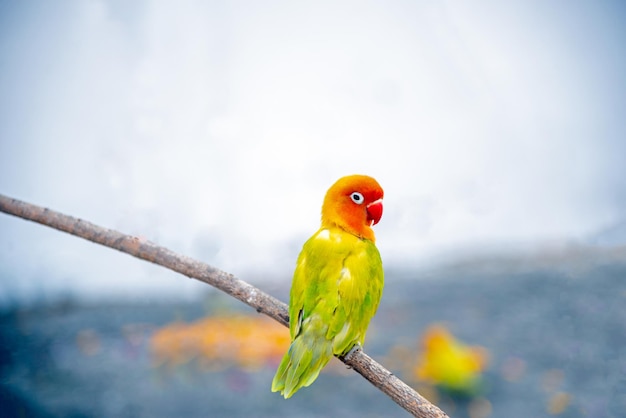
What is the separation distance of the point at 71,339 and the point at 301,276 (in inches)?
74.8

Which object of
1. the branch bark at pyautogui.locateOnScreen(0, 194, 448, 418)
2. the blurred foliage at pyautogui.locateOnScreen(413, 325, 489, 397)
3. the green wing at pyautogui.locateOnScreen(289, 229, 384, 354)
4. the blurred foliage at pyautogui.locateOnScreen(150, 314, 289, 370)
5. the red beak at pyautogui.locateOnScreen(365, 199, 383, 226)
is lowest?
the branch bark at pyautogui.locateOnScreen(0, 194, 448, 418)

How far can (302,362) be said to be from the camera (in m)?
0.84

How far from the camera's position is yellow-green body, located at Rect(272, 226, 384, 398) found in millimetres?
846

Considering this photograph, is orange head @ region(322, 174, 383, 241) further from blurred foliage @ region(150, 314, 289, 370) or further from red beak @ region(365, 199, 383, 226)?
blurred foliage @ region(150, 314, 289, 370)

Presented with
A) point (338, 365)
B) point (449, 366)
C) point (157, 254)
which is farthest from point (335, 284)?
point (338, 365)

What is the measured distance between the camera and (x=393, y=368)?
95.1 inches

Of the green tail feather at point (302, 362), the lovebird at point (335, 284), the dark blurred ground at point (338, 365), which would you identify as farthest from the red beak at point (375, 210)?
the dark blurred ground at point (338, 365)

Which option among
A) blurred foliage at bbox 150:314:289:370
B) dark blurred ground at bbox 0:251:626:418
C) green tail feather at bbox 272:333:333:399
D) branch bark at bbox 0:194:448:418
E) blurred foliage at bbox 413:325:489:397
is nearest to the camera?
green tail feather at bbox 272:333:333:399

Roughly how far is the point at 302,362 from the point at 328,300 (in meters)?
0.11

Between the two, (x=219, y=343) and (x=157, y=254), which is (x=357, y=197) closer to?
(x=157, y=254)

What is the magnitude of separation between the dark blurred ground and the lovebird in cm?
142

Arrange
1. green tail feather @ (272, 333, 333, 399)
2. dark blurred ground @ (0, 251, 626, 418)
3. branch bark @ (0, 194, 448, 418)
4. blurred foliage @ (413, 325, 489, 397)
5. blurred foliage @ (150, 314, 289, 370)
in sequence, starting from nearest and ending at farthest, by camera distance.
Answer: green tail feather @ (272, 333, 333, 399), branch bark @ (0, 194, 448, 418), dark blurred ground @ (0, 251, 626, 418), blurred foliage @ (413, 325, 489, 397), blurred foliage @ (150, 314, 289, 370)

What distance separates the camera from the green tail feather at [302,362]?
83 centimetres

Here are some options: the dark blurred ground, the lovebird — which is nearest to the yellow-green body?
the lovebird
